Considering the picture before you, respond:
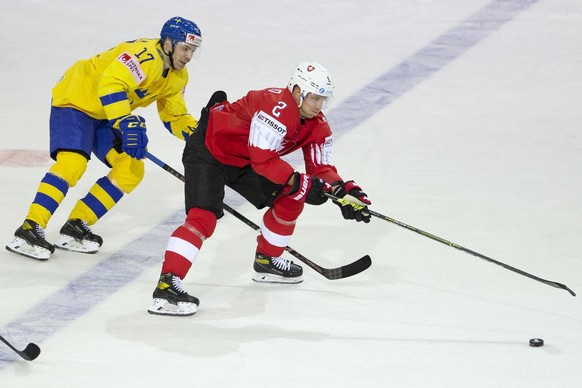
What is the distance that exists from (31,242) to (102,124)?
58cm

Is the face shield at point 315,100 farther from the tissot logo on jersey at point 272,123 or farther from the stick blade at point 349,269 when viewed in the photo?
the stick blade at point 349,269

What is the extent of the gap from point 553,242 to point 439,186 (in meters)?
0.80

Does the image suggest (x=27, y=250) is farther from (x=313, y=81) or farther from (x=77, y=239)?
(x=313, y=81)

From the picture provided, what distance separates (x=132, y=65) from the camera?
16.0ft

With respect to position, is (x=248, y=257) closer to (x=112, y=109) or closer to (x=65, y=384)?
(x=112, y=109)

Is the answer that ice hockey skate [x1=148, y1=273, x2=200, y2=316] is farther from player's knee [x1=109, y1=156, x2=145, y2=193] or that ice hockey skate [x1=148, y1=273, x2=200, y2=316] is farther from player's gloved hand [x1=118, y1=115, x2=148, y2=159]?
player's knee [x1=109, y1=156, x2=145, y2=193]

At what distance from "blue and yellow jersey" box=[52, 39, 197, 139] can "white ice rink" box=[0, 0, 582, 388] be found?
1.91ft

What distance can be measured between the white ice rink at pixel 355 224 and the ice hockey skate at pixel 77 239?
0.06 meters

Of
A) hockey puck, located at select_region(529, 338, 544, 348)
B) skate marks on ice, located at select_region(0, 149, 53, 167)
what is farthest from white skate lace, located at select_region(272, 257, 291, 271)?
skate marks on ice, located at select_region(0, 149, 53, 167)

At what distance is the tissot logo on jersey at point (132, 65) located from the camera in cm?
486

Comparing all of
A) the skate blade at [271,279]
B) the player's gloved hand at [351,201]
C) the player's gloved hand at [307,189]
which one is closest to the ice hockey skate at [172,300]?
the skate blade at [271,279]

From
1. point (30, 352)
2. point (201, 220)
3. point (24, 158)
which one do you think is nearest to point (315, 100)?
point (201, 220)

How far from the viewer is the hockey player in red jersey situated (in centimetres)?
435

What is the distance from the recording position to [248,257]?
5.02m
